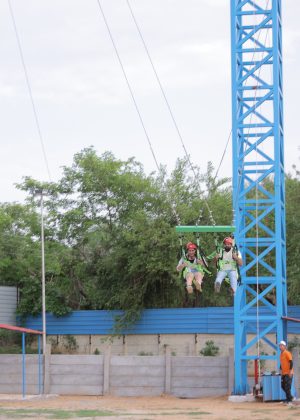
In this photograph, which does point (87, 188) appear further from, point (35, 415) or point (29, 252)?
point (35, 415)

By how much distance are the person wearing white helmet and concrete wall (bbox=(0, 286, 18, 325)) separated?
17.0 m

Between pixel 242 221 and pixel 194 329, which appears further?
pixel 194 329

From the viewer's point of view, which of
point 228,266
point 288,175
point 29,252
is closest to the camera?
point 228,266

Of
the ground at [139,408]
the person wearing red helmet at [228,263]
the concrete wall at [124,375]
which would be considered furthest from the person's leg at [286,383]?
the person wearing red helmet at [228,263]

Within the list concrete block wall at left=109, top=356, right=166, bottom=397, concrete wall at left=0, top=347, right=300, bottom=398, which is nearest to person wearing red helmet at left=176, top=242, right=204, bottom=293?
concrete wall at left=0, top=347, right=300, bottom=398

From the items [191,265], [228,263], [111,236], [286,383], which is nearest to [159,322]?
[111,236]

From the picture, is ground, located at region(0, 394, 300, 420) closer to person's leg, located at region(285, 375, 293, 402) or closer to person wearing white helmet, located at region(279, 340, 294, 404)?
person's leg, located at region(285, 375, 293, 402)

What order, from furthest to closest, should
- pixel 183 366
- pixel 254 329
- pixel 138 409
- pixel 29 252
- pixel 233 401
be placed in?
pixel 29 252 < pixel 254 329 < pixel 183 366 < pixel 233 401 < pixel 138 409

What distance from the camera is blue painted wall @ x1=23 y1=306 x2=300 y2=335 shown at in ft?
108

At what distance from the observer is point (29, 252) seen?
3931cm

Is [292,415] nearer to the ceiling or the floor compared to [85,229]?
nearer to the floor

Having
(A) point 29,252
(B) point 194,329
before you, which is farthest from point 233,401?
(A) point 29,252

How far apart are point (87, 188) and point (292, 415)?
22.3m

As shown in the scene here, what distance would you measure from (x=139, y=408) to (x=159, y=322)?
11259mm
